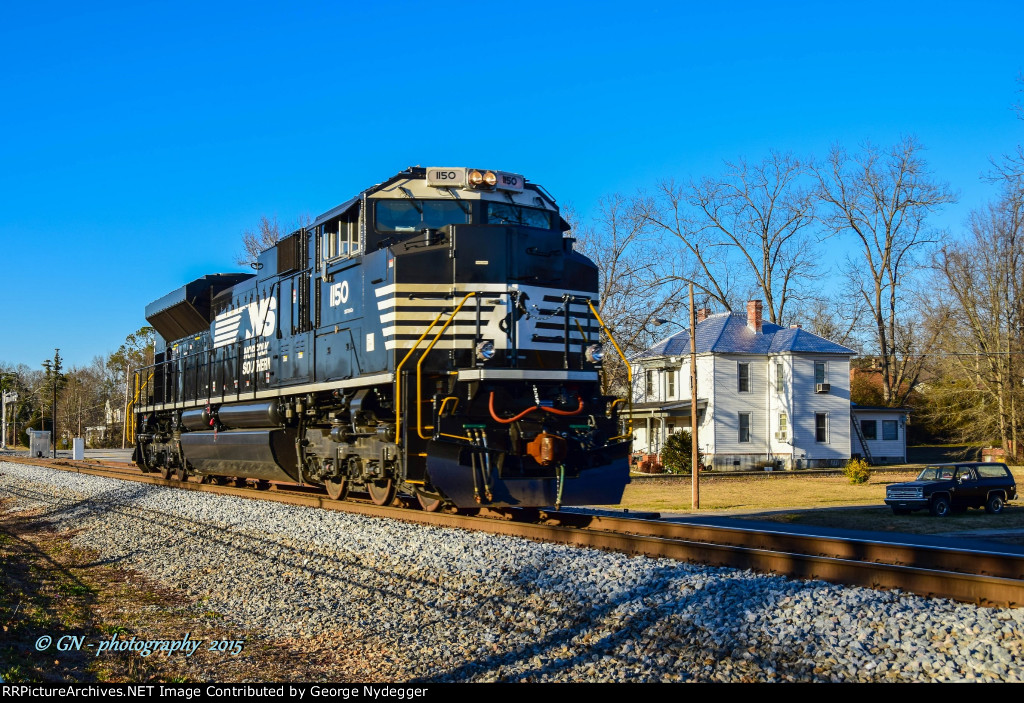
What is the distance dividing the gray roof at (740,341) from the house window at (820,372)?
0.66m

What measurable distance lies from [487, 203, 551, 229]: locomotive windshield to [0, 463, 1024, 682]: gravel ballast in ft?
13.5

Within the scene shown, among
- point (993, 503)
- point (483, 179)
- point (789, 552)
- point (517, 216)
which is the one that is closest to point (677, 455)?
point (993, 503)

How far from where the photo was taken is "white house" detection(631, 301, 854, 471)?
4256 centimetres

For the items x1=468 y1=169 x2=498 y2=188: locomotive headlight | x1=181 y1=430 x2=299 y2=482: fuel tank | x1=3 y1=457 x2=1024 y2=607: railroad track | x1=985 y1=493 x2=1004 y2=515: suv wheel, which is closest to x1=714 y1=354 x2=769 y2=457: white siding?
x1=985 y1=493 x2=1004 y2=515: suv wheel

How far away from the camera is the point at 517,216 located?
38.0 ft

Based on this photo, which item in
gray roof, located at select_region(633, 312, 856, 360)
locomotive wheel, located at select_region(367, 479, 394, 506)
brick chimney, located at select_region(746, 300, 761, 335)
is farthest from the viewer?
brick chimney, located at select_region(746, 300, 761, 335)

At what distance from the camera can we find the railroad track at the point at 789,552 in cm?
633

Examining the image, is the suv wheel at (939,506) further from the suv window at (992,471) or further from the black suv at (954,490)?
the suv window at (992,471)

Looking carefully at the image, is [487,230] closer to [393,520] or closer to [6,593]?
[393,520]

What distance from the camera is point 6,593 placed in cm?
958

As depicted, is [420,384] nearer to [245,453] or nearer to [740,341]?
[245,453]

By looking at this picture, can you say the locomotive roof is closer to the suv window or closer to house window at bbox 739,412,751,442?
the suv window

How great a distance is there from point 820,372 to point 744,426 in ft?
15.7
